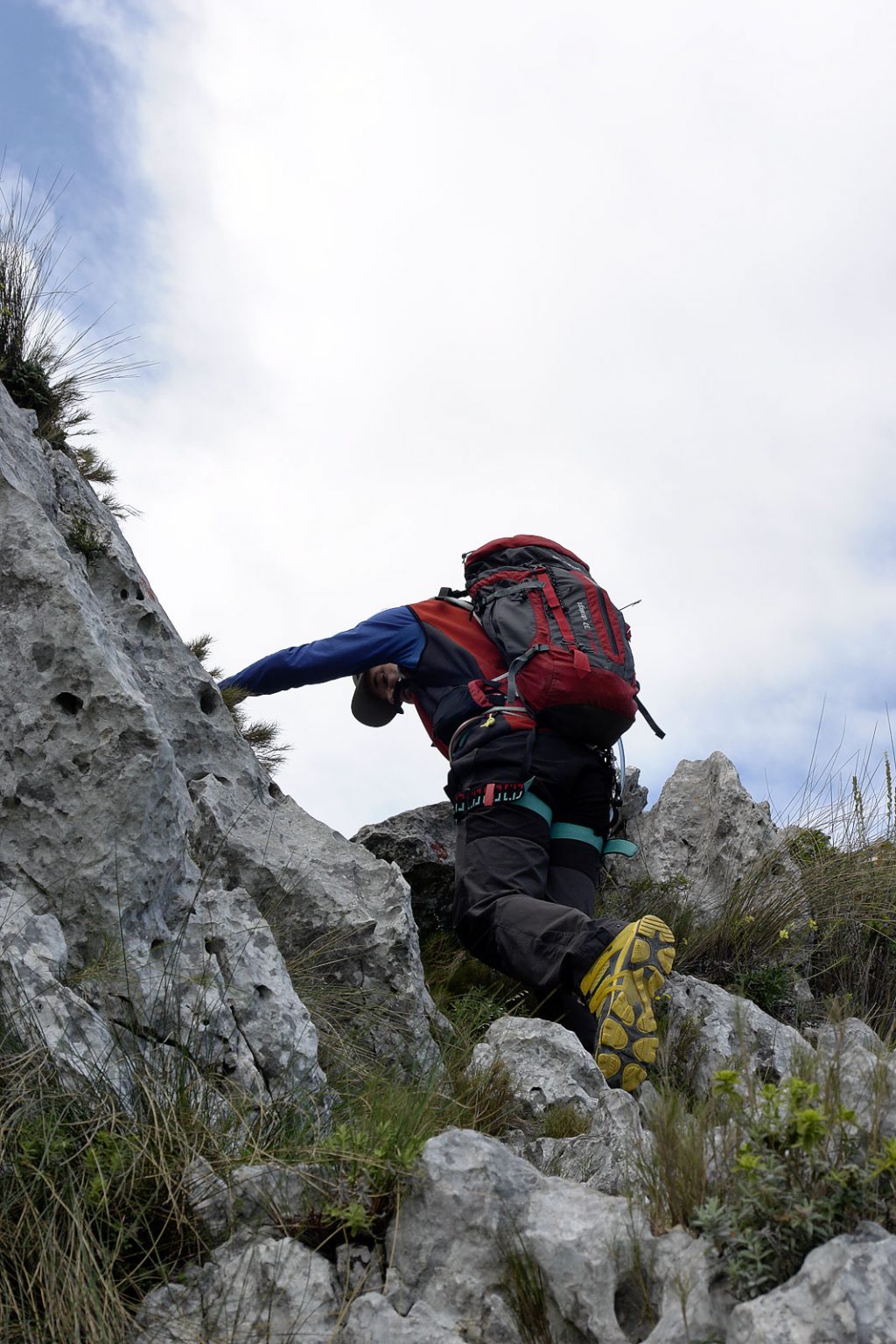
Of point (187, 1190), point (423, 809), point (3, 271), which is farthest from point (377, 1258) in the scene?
point (3, 271)

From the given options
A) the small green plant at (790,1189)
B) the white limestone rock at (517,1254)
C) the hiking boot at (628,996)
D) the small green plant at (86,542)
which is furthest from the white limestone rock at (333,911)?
the small green plant at (790,1189)

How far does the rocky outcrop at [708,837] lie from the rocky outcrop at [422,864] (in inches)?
49.5

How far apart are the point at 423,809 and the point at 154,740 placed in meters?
3.01

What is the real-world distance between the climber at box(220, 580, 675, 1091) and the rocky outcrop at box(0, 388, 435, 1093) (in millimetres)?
505

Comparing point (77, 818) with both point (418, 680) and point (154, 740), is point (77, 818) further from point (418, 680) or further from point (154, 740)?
point (418, 680)

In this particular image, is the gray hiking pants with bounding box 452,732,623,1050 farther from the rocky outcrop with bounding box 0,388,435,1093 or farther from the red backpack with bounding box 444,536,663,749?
the rocky outcrop with bounding box 0,388,435,1093

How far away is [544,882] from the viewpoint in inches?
222

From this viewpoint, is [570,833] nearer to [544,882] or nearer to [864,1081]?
[544,882]

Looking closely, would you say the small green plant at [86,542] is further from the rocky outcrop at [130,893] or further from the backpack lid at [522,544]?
the backpack lid at [522,544]

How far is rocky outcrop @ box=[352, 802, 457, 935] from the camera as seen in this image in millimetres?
6441

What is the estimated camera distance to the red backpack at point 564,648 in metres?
5.71

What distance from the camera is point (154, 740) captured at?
411 centimetres

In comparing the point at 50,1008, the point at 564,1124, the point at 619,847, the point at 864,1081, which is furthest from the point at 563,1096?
the point at 619,847

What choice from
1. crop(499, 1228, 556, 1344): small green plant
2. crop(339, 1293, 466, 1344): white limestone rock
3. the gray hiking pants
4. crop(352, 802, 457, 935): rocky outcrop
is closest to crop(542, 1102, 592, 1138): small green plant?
the gray hiking pants
